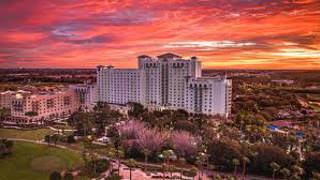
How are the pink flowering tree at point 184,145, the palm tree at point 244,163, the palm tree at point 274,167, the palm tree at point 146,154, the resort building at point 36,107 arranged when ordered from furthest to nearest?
the resort building at point 36,107 → the pink flowering tree at point 184,145 → the palm tree at point 146,154 → the palm tree at point 244,163 → the palm tree at point 274,167

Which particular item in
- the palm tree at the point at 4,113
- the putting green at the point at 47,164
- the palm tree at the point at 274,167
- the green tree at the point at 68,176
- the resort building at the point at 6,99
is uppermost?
the resort building at the point at 6,99

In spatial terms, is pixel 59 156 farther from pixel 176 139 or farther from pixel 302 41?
pixel 302 41

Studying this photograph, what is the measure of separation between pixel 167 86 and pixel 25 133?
698cm

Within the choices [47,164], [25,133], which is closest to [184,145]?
[47,164]

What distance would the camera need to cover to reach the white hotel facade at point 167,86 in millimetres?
15523

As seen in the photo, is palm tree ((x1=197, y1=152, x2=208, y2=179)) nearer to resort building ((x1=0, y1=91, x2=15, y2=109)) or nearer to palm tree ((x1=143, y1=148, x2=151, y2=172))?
palm tree ((x1=143, y1=148, x2=151, y2=172))

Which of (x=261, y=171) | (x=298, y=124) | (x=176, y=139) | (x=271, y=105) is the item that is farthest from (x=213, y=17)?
(x=271, y=105)

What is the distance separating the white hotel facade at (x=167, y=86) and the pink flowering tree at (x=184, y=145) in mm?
5970

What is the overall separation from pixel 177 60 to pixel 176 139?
752 centimetres

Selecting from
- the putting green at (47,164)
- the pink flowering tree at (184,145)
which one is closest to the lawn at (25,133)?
the putting green at (47,164)

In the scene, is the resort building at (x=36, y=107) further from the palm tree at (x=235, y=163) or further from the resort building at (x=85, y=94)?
the palm tree at (x=235, y=163)

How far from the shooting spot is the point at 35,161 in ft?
30.2

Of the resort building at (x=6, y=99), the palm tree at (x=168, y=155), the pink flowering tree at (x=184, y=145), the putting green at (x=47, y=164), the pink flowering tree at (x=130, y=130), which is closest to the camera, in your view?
the palm tree at (x=168, y=155)

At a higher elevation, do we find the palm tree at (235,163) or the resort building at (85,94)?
the resort building at (85,94)
